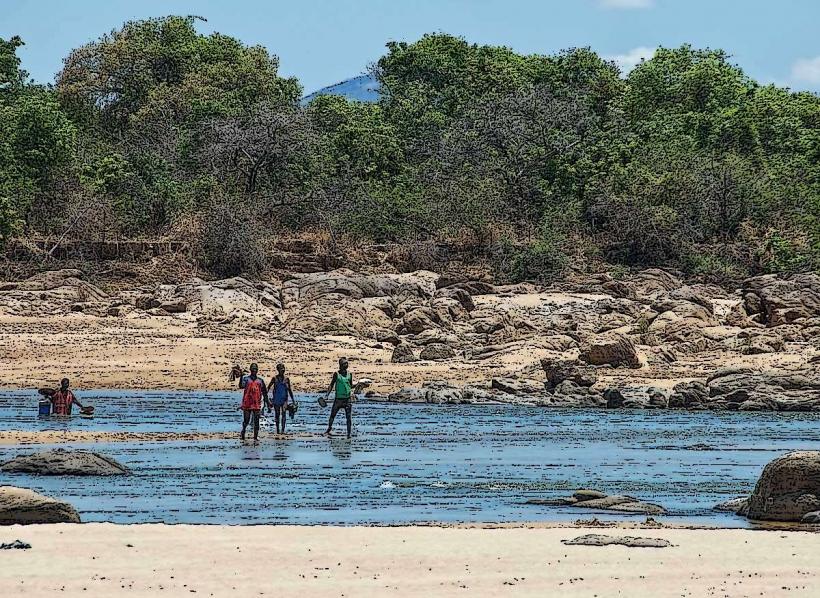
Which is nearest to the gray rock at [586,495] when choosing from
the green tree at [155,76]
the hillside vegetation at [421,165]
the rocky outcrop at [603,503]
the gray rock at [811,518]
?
the rocky outcrop at [603,503]

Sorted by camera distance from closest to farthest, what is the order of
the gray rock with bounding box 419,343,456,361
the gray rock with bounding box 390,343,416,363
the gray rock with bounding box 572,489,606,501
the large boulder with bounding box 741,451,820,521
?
the large boulder with bounding box 741,451,820,521
the gray rock with bounding box 572,489,606,501
the gray rock with bounding box 390,343,416,363
the gray rock with bounding box 419,343,456,361

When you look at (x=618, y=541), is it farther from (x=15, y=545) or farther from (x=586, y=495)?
(x=15, y=545)

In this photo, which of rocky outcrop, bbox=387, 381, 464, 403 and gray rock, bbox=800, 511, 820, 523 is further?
rocky outcrop, bbox=387, 381, 464, 403

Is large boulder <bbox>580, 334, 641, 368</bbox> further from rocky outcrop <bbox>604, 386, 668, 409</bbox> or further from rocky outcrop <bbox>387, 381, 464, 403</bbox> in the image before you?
rocky outcrop <bbox>387, 381, 464, 403</bbox>

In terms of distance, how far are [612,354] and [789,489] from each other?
1792 cm

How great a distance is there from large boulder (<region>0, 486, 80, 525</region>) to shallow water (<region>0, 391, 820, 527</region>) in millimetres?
1122

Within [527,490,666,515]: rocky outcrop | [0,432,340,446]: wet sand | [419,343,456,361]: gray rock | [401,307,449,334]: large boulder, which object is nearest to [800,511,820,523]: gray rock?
[527,490,666,515]: rocky outcrop

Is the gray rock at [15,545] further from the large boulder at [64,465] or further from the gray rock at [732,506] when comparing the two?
the gray rock at [732,506]

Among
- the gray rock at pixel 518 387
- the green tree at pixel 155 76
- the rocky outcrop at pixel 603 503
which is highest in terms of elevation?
the green tree at pixel 155 76

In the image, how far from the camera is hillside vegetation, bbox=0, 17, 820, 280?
45.4m

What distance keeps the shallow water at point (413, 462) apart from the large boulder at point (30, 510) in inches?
44.2

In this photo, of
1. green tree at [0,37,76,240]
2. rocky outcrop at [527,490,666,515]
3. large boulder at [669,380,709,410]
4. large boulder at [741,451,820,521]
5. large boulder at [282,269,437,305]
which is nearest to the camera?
large boulder at [741,451,820,521]

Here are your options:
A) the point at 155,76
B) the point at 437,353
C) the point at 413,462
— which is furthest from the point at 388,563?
the point at 155,76

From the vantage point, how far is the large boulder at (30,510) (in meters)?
12.1
